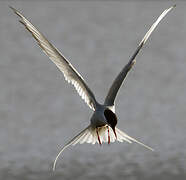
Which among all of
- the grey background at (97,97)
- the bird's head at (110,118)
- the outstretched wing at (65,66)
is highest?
the outstretched wing at (65,66)

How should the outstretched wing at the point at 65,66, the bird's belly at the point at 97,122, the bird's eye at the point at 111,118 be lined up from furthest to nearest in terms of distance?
the bird's belly at the point at 97,122 → the outstretched wing at the point at 65,66 → the bird's eye at the point at 111,118

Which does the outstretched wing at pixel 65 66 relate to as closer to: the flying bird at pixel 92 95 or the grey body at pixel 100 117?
the flying bird at pixel 92 95

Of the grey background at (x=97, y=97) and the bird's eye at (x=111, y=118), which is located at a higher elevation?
the bird's eye at (x=111, y=118)

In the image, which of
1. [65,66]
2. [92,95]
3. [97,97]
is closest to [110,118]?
[92,95]

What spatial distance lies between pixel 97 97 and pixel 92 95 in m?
5.38

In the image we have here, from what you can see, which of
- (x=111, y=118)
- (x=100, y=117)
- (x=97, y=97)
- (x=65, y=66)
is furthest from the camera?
(x=97, y=97)

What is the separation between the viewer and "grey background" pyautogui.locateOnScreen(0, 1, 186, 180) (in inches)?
431

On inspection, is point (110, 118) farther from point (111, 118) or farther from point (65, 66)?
point (65, 66)

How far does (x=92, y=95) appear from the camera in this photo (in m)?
7.78

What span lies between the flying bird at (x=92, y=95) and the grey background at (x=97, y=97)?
8.42 feet

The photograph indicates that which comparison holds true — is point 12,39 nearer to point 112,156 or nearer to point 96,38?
point 96,38

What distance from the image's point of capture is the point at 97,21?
1884 centimetres

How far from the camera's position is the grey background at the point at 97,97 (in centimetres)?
1095

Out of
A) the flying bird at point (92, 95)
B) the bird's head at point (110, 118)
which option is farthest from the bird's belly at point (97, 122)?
the bird's head at point (110, 118)
